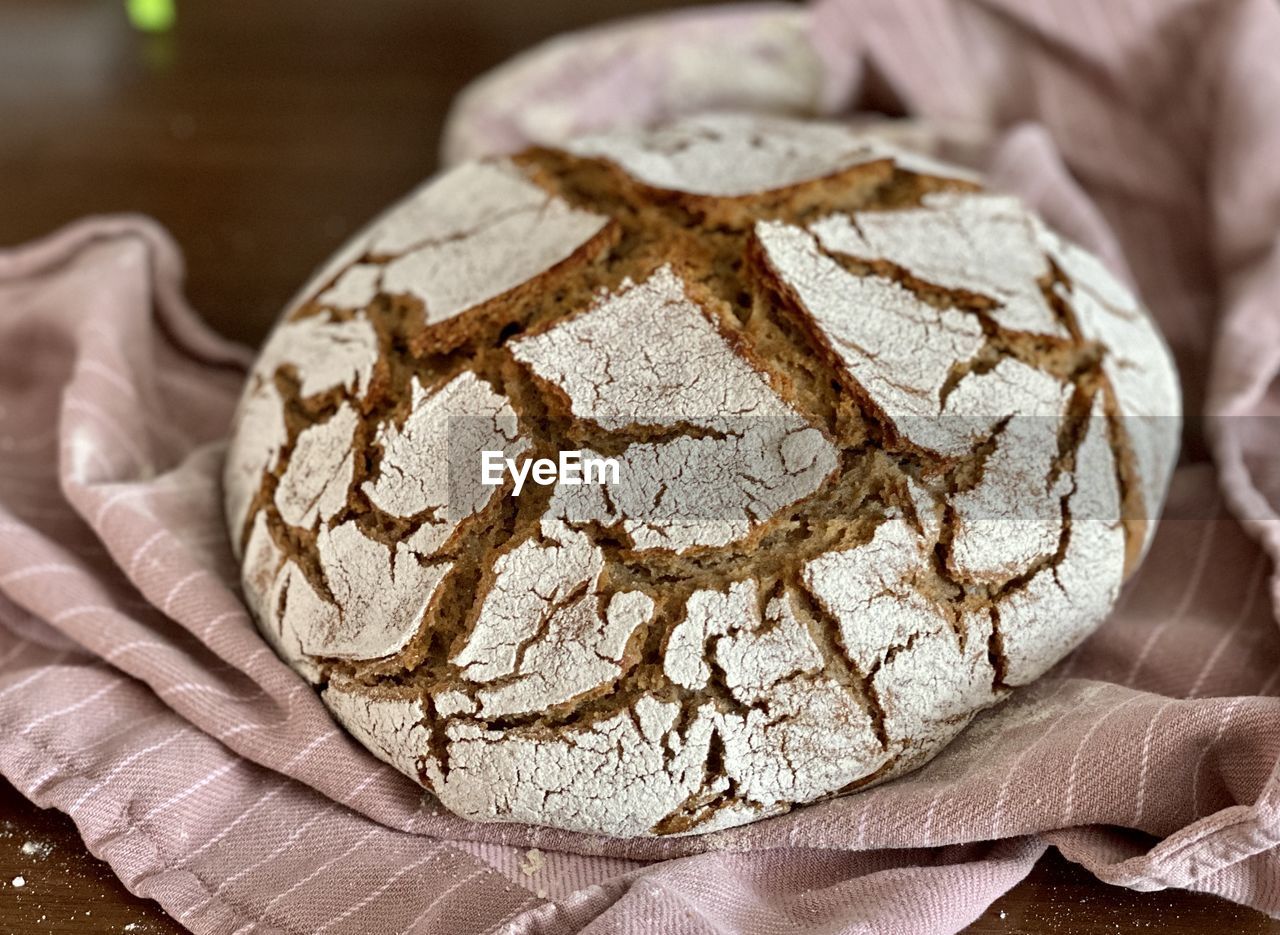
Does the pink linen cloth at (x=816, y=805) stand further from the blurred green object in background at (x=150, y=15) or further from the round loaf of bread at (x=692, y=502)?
the blurred green object in background at (x=150, y=15)

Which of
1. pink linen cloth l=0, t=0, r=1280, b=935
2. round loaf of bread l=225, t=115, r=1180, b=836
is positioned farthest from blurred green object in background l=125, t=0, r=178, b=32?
round loaf of bread l=225, t=115, r=1180, b=836

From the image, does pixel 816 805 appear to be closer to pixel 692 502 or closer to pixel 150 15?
pixel 692 502

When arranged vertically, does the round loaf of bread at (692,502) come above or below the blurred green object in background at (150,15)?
below

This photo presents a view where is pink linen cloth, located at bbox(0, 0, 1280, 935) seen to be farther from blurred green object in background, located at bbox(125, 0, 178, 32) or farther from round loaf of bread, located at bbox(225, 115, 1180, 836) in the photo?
blurred green object in background, located at bbox(125, 0, 178, 32)

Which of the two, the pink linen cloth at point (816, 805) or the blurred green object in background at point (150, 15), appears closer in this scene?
the pink linen cloth at point (816, 805)

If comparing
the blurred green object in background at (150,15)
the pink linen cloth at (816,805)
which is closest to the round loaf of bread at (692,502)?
the pink linen cloth at (816,805)

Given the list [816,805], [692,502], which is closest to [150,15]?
[692,502]
